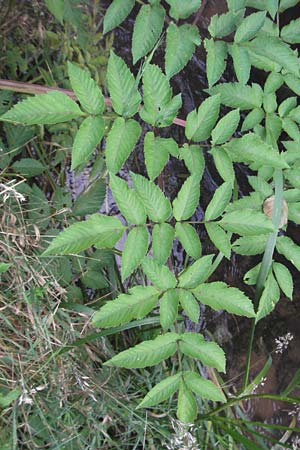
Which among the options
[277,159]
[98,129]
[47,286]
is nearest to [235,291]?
[277,159]

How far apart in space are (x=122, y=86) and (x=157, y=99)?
9 cm

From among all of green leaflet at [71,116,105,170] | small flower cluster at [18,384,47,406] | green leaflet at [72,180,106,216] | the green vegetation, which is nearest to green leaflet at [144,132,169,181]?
the green vegetation

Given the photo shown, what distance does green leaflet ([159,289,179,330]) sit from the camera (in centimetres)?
125

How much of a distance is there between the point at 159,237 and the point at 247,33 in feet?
1.82

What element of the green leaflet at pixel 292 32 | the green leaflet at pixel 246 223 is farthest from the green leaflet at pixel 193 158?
the green leaflet at pixel 292 32

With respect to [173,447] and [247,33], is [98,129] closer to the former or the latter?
[247,33]

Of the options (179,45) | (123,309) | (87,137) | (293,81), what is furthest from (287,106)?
(123,309)

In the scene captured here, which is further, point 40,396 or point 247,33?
point 40,396

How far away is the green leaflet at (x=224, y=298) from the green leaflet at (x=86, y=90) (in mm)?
478

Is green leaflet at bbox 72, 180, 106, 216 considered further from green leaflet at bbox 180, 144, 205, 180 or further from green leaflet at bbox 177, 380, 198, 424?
green leaflet at bbox 177, 380, 198, 424

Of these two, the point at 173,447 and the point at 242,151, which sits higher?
the point at 242,151

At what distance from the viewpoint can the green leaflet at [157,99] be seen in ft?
4.05

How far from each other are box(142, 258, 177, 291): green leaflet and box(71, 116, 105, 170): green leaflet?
10.8 inches

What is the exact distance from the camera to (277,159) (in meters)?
1.34
